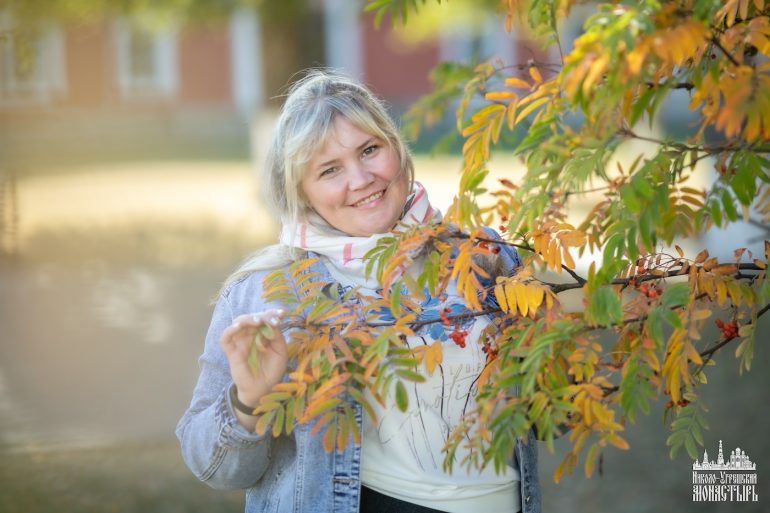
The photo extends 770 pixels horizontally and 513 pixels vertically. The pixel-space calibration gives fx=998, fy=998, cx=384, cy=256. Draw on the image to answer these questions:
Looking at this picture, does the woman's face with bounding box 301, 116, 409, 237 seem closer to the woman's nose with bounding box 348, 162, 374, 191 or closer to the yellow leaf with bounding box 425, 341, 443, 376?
the woman's nose with bounding box 348, 162, 374, 191

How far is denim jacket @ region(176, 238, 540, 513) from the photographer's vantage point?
2.51m

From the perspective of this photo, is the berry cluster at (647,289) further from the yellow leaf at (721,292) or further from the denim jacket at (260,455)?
the denim jacket at (260,455)

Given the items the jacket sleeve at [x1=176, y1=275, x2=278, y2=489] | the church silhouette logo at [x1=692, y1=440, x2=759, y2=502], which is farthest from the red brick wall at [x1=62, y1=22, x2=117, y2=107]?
the jacket sleeve at [x1=176, y1=275, x2=278, y2=489]

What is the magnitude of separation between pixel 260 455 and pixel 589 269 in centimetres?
99

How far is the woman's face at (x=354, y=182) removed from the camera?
2.71 m

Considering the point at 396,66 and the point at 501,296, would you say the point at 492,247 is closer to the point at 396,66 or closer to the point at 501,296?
the point at 501,296

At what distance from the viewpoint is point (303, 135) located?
8.80 ft

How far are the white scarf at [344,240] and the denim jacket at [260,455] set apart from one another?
0.25 feet

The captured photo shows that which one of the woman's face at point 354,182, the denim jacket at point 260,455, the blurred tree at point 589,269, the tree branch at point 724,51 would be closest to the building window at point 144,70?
the woman's face at point 354,182

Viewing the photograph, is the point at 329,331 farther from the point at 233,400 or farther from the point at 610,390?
the point at 610,390

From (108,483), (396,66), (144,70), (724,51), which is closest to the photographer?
(724,51)

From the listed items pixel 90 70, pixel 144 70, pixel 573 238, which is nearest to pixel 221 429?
pixel 573 238

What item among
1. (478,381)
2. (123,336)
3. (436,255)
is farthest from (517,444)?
(123,336)

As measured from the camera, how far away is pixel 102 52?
102 feet
